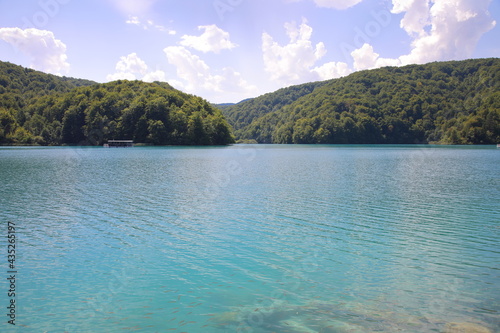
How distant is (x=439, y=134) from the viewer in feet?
642

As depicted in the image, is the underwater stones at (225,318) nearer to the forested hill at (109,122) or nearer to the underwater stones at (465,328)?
the underwater stones at (465,328)

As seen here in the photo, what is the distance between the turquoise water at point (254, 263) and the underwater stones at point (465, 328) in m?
0.08

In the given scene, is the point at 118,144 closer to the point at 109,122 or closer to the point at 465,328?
the point at 109,122

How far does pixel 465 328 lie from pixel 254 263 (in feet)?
21.9

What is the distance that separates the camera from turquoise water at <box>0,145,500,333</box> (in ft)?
29.7

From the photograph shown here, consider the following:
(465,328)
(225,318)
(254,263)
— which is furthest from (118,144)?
(465,328)

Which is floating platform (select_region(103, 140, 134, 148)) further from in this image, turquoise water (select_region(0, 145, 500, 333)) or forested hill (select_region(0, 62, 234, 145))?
turquoise water (select_region(0, 145, 500, 333))

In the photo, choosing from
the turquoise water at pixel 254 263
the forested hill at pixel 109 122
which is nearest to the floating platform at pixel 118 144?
the forested hill at pixel 109 122

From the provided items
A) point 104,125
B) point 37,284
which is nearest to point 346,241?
point 37,284

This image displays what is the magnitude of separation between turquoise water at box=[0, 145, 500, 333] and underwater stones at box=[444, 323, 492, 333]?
0.08 meters

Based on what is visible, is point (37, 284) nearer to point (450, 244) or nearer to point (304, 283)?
point (304, 283)

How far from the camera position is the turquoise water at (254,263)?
904 centimetres

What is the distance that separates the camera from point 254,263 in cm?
1292

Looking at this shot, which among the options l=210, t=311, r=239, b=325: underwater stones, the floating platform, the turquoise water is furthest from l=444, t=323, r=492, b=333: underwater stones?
the floating platform
